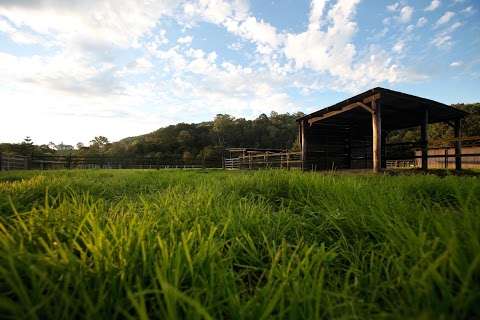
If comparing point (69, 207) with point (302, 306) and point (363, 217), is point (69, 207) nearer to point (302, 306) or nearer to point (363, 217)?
point (302, 306)

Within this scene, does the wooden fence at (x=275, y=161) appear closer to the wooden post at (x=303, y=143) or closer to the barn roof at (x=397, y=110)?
the wooden post at (x=303, y=143)

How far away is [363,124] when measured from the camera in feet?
47.7

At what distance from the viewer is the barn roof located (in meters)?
8.69

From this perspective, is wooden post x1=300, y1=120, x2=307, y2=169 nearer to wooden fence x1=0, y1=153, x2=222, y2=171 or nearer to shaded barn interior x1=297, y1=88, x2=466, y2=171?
shaded barn interior x1=297, y1=88, x2=466, y2=171

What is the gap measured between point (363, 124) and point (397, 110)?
333 cm

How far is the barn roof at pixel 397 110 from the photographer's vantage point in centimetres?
869

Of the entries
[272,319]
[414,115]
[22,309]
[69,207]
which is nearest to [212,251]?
[272,319]

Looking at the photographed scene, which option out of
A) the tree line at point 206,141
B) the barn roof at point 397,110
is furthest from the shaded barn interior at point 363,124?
the tree line at point 206,141

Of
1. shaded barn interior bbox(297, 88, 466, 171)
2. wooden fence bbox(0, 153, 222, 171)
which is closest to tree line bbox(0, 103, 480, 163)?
wooden fence bbox(0, 153, 222, 171)

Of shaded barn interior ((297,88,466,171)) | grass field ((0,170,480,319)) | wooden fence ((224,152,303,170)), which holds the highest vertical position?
shaded barn interior ((297,88,466,171))

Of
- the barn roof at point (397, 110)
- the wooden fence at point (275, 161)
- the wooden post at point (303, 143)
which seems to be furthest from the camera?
the wooden fence at point (275, 161)

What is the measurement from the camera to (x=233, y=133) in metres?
77.8

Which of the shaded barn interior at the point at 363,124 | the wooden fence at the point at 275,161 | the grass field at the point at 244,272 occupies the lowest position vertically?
the grass field at the point at 244,272

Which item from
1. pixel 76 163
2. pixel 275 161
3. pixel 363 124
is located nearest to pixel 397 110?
pixel 363 124
